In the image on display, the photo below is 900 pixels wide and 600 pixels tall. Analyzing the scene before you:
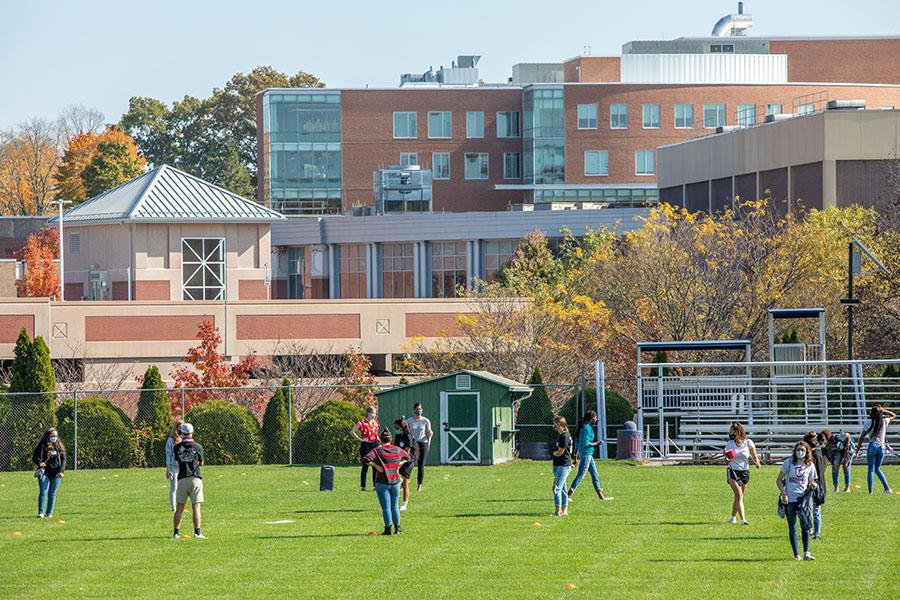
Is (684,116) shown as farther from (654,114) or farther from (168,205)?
(168,205)

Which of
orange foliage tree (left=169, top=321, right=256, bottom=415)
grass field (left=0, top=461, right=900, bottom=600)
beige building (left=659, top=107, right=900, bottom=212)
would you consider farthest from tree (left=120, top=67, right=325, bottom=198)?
grass field (left=0, top=461, right=900, bottom=600)

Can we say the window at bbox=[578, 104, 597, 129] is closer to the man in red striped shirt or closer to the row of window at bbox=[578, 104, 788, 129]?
the row of window at bbox=[578, 104, 788, 129]

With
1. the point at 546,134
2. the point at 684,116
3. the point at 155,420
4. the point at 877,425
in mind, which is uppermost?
the point at 684,116

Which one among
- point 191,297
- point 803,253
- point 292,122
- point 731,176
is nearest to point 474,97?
point 292,122

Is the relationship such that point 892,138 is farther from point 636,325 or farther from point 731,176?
point 636,325

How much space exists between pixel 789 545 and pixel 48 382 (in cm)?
2486

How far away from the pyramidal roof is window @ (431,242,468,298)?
2547 cm

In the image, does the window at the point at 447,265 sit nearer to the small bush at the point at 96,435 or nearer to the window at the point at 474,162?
the window at the point at 474,162

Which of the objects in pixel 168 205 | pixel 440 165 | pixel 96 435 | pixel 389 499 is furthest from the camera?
pixel 440 165

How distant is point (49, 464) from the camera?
20.4m

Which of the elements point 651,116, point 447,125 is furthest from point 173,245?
point 651,116

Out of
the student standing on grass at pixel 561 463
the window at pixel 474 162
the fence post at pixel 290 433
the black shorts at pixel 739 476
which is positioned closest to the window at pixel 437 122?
the window at pixel 474 162

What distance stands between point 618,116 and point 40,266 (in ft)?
141

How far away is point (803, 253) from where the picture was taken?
45.1 m
